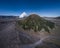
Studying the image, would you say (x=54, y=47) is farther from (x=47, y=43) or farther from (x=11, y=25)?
(x=11, y=25)

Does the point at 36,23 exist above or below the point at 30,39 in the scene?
above

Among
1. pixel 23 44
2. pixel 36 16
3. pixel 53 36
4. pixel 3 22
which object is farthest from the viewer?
pixel 3 22

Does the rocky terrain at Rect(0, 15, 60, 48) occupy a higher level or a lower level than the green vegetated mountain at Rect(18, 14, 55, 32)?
lower

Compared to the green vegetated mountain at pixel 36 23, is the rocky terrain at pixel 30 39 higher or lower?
lower

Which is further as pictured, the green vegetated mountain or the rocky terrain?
the green vegetated mountain

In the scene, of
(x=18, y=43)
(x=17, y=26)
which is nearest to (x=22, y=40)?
(x=18, y=43)

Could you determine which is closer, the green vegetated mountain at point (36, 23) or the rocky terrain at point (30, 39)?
the rocky terrain at point (30, 39)

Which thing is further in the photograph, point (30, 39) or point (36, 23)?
point (36, 23)

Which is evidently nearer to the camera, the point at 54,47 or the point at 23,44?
the point at 54,47
